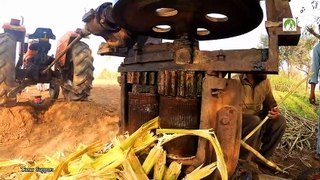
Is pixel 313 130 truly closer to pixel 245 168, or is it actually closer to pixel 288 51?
pixel 245 168

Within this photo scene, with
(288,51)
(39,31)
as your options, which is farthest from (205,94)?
(288,51)

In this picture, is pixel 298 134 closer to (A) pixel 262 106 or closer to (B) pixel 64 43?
(A) pixel 262 106

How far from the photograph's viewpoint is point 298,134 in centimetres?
614

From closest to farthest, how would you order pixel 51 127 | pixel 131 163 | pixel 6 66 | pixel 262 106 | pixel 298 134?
pixel 131 163 → pixel 262 106 → pixel 51 127 → pixel 6 66 → pixel 298 134

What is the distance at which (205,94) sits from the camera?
6.82 ft

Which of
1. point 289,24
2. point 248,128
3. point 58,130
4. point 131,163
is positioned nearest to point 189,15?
point 289,24

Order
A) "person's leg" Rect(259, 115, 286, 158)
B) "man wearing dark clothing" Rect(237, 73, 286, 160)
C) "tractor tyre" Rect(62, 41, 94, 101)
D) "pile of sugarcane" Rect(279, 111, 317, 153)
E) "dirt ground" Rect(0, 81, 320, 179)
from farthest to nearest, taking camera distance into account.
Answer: "tractor tyre" Rect(62, 41, 94, 101)
"pile of sugarcane" Rect(279, 111, 317, 153)
"dirt ground" Rect(0, 81, 320, 179)
"person's leg" Rect(259, 115, 286, 158)
"man wearing dark clothing" Rect(237, 73, 286, 160)

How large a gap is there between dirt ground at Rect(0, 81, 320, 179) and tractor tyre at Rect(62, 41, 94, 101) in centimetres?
35

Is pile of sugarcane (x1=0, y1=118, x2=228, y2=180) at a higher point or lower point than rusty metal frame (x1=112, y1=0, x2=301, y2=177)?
lower

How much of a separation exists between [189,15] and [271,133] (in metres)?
2.46

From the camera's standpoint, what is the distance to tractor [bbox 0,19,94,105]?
5.76 m

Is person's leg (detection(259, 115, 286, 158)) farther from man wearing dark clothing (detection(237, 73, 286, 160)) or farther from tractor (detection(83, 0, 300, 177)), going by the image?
tractor (detection(83, 0, 300, 177))

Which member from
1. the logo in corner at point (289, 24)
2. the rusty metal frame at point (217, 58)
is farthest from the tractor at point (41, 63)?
the logo in corner at point (289, 24)

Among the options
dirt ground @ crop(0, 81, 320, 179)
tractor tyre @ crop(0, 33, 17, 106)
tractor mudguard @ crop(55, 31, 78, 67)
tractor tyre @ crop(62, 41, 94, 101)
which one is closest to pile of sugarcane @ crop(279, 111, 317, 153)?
dirt ground @ crop(0, 81, 320, 179)
